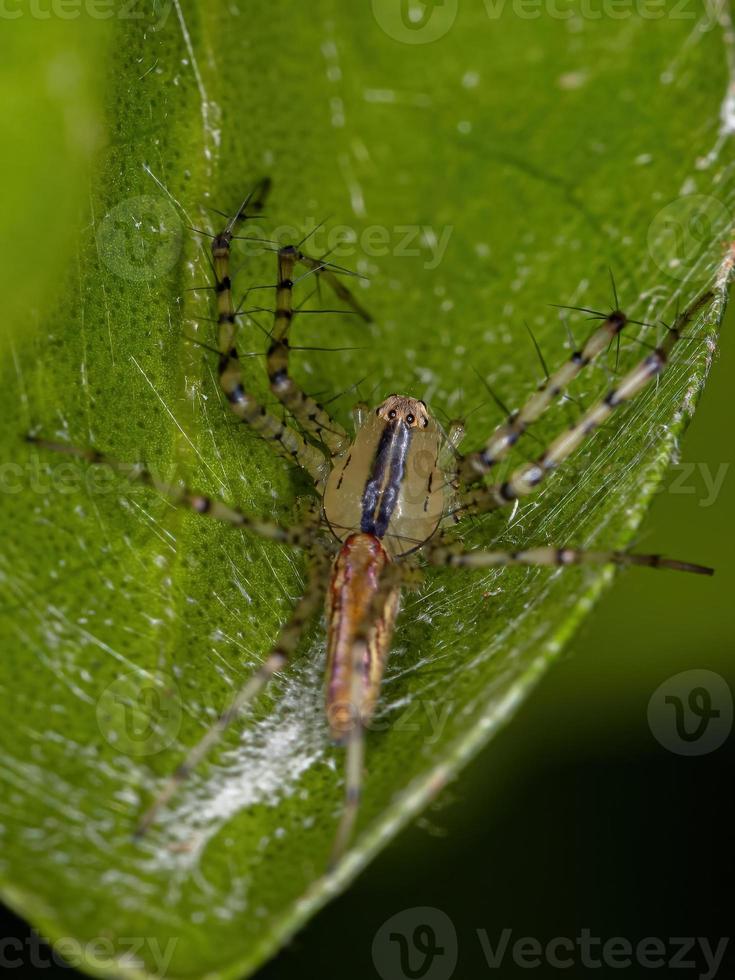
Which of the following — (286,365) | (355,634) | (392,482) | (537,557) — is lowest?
(355,634)

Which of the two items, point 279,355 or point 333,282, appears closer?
point 333,282

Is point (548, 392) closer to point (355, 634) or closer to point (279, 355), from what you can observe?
point (279, 355)

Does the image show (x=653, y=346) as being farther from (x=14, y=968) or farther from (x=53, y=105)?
(x=14, y=968)

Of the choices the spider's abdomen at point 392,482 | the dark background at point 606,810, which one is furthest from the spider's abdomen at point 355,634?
the dark background at point 606,810

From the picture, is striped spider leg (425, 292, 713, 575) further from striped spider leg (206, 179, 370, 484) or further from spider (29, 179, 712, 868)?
striped spider leg (206, 179, 370, 484)

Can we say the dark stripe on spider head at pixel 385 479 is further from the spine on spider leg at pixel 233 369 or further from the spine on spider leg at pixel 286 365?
the spine on spider leg at pixel 233 369

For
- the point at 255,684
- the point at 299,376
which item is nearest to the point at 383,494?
the point at 299,376

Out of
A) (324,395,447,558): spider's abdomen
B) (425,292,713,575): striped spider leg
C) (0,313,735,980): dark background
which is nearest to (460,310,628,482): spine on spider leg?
(425,292,713,575): striped spider leg
